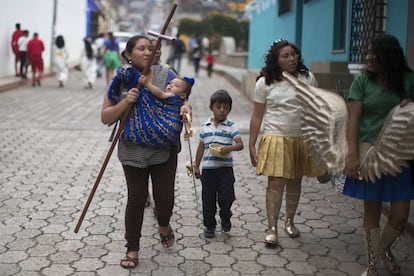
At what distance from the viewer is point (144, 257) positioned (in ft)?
14.9

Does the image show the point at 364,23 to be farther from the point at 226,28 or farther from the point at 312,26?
the point at 226,28

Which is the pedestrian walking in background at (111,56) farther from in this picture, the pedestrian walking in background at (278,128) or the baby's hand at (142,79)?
the baby's hand at (142,79)

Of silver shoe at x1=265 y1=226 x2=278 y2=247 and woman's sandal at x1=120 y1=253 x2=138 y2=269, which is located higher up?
silver shoe at x1=265 y1=226 x2=278 y2=247

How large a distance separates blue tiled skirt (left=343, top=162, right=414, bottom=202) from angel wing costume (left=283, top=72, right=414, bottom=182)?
0.10 metres

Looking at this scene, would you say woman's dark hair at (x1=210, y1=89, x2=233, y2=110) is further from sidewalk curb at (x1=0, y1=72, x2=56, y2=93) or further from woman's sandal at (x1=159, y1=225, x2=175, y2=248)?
sidewalk curb at (x1=0, y1=72, x2=56, y2=93)

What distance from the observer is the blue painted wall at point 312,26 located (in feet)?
23.6

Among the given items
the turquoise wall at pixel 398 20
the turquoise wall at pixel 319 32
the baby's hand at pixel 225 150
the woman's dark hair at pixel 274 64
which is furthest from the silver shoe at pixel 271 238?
the turquoise wall at pixel 319 32

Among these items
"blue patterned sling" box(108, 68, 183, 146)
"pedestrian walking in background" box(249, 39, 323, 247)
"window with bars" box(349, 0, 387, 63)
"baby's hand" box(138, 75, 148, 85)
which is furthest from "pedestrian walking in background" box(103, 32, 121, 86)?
"baby's hand" box(138, 75, 148, 85)

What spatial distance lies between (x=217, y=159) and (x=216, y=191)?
296 mm

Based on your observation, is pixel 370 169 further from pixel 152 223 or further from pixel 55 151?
pixel 55 151

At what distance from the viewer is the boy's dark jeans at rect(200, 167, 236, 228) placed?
4918 millimetres

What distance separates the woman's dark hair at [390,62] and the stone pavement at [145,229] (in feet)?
4.54

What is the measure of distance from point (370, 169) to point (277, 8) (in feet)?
37.7

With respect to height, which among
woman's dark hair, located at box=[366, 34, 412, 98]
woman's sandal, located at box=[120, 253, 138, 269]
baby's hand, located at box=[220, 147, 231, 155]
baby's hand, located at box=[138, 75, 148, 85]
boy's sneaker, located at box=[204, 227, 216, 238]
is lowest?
woman's sandal, located at box=[120, 253, 138, 269]
